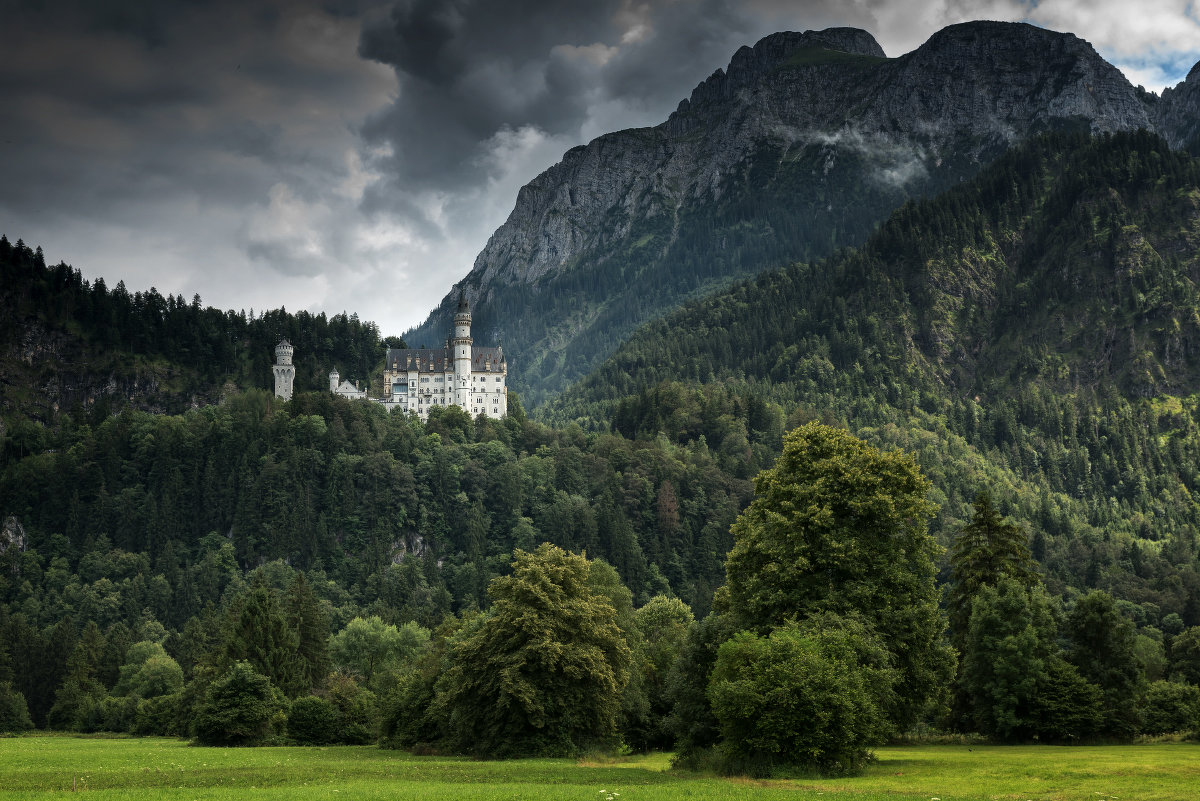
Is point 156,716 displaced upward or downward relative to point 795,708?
downward

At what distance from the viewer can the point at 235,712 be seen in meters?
79.4

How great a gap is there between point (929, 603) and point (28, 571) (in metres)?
178

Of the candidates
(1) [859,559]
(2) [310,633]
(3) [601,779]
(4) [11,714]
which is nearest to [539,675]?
(3) [601,779]

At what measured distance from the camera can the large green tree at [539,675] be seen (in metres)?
61.9

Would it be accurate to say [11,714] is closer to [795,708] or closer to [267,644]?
[267,644]

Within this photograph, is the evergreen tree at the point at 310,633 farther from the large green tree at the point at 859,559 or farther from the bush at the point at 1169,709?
the bush at the point at 1169,709

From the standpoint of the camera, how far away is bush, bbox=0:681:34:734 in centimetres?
12794

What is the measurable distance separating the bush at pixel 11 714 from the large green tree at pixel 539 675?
286 ft

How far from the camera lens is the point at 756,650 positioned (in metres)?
48.1

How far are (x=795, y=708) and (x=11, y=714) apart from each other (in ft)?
375

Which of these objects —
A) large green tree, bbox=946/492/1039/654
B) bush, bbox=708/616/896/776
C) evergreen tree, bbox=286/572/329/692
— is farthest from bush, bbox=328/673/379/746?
large green tree, bbox=946/492/1039/654

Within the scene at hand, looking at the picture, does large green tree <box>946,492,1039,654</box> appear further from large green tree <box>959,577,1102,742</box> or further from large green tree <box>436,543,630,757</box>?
large green tree <box>436,543,630,757</box>

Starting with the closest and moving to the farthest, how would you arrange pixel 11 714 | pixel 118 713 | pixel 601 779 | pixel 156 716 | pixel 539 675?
pixel 601 779 < pixel 539 675 < pixel 156 716 < pixel 118 713 < pixel 11 714

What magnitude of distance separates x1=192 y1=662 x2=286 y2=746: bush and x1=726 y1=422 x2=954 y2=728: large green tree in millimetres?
40724
